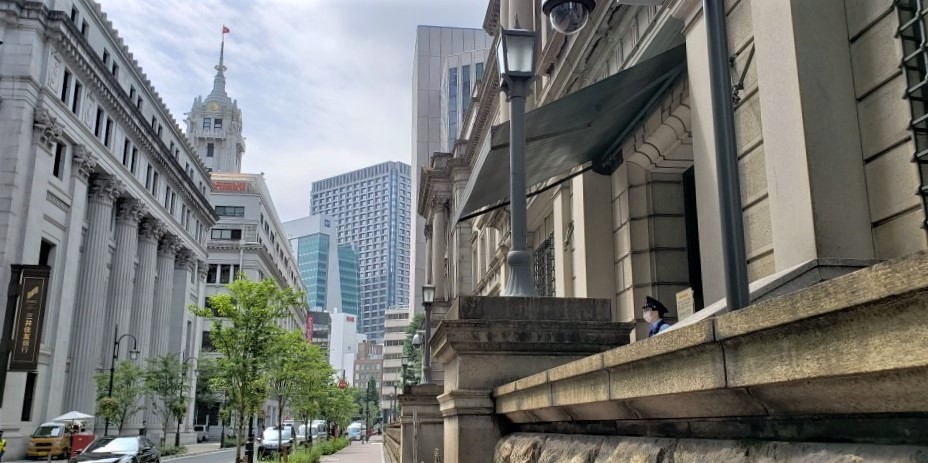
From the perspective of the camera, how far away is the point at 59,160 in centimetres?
4194

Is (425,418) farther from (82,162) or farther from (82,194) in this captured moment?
(82,194)

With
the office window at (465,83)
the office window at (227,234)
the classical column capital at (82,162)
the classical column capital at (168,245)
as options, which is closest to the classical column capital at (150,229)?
the classical column capital at (168,245)

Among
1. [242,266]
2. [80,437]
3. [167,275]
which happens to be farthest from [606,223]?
[242,266]

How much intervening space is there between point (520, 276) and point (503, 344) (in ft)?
3.38

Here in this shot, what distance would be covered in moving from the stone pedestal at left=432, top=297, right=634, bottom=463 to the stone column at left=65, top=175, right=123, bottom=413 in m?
46.0

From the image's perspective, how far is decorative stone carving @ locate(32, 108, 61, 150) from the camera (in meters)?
38.0

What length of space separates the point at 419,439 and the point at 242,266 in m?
78.2

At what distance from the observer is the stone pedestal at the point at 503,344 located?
5.89 m

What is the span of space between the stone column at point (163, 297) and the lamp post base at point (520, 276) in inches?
2346

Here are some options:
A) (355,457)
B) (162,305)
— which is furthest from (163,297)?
(355,457)

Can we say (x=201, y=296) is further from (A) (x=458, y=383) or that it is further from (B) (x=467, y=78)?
(A) (x=458, y=383)

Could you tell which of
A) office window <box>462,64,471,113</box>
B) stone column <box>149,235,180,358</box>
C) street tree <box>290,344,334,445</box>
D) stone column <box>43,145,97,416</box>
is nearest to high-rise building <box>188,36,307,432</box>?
stone column <box>149,235,180,358</box>

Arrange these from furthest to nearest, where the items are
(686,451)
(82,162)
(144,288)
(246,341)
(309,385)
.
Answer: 1. (144,288)
2. (82,162)
3. (309,385)
4. (246,341)
5. (686,451)

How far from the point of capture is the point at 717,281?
10117 mm
